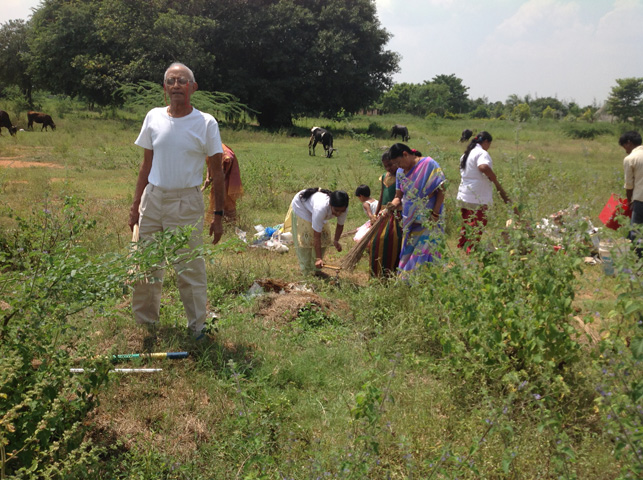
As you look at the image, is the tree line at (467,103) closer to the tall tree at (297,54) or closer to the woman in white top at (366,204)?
the tall tree at (297,54)

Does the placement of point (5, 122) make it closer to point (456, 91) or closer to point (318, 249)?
point (318, 249)

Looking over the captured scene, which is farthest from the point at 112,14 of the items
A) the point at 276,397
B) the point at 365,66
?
the point at 276,397

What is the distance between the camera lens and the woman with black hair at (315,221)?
16.8 feet

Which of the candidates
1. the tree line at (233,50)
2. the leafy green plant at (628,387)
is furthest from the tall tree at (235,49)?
the leafy green plant at (628,387)

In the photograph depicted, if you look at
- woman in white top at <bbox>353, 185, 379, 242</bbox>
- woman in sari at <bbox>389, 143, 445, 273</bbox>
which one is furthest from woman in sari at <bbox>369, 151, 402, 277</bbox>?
woman in white top at <bbox>353, 185, 379, 242</bbox>

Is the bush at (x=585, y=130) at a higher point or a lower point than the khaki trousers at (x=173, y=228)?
Result: higher

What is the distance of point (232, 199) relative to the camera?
7.08 meters

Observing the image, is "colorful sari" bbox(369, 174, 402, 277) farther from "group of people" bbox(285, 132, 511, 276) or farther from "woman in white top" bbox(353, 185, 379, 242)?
"woman in white top" bbox(353, 185, 379, 242)

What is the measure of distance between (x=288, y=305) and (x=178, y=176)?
1.51 m

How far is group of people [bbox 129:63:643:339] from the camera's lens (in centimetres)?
356

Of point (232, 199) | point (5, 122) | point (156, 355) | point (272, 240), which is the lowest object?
point (156, 355)

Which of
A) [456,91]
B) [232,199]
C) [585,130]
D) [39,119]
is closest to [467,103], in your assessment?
[456,91]

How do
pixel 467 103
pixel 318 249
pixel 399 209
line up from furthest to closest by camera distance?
pixel 467 103, pixel 318 249, pixel 399 209

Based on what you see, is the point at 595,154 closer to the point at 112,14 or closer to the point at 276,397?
the point at 276,397
